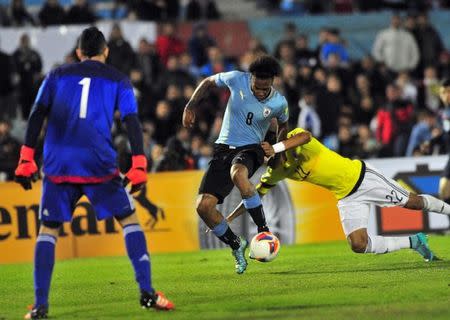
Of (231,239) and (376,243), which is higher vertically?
(231,239)

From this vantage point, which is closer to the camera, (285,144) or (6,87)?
(285,144)

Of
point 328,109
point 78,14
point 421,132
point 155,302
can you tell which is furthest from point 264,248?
point 78,14

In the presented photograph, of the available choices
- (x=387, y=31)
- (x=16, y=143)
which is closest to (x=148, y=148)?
(x=16, y=143)

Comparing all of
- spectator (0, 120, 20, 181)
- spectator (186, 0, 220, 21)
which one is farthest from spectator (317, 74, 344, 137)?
spectator (0, 120, 20, 181)

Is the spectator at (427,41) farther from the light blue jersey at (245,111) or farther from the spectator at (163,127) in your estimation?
the light blue jersey at (245,111)

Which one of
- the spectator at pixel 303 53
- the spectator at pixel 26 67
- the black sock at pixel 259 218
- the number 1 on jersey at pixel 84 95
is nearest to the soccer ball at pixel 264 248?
the black sock at pixel 259 218

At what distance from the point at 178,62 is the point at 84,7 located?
7.04 feet

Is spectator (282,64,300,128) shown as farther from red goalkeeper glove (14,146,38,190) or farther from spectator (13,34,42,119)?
red goalkeeper glove (14,146,38,190)

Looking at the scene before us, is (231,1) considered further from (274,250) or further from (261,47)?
(274,250)

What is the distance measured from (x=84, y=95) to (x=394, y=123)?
1262 cm

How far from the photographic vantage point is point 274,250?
11.6m

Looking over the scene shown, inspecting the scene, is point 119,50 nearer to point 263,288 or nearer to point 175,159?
point 175,159

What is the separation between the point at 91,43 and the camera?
9.46 m

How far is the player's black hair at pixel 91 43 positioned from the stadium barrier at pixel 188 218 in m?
7.36
